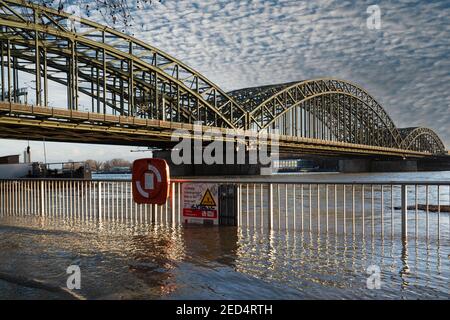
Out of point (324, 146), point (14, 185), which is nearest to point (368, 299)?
point (14, 185)

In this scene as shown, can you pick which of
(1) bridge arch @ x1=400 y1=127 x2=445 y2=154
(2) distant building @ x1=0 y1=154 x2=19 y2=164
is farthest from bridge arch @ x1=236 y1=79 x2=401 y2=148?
(2) distant building @ x1=0 y1=154 x2=19 y2=164

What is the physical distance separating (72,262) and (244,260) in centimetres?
282

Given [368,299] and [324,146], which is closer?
[368,299]

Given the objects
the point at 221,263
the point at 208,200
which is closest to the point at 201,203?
the point at 208,200

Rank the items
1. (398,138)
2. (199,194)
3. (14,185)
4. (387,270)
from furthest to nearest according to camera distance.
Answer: (398,138) → (14,185) → (199,194) → (387,270)

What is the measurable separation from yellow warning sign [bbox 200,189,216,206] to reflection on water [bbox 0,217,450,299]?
92 cm

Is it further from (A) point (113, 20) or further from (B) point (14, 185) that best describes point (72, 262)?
(B) point (14, 185)

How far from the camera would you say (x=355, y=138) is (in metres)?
116

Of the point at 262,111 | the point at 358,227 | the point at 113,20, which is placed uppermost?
the point at 262,111

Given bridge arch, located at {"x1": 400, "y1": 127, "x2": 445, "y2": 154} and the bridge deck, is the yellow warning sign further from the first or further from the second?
bridge arch, located at {"x1": 400, "y1": 127, "x2": 445, "y2": 154}

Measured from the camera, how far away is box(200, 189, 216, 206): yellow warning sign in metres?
10.8

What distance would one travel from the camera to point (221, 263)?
660 centimetres

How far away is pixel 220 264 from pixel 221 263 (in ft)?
0.24

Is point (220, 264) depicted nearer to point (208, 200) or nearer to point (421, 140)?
point (208, 200)
